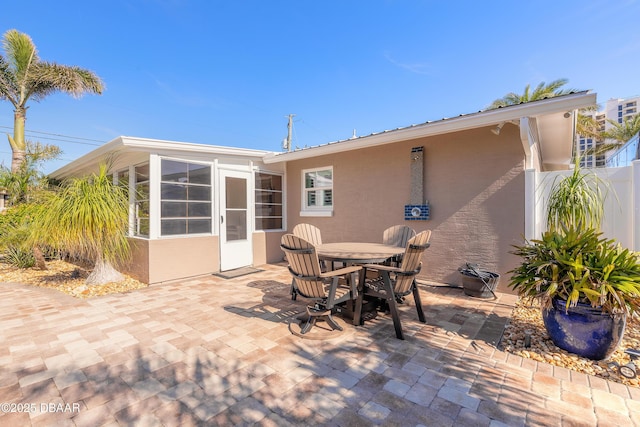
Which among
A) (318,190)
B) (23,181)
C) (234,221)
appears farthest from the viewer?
(23,181)

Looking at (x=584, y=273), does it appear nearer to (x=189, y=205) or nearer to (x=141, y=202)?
(x=189, y=205)

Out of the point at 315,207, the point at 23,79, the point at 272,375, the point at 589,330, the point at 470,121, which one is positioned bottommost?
the point at 272,375

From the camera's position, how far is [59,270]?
700 centimetres

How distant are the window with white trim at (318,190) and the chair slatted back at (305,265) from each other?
12.1 feet

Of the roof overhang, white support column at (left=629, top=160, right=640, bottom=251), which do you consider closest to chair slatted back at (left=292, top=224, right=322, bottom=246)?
the roof overhang

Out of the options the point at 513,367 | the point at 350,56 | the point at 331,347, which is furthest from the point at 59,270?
the point at 350,56

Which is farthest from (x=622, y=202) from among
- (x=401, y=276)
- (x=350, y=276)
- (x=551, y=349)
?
(x=350, y=276)

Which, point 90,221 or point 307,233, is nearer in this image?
point 90,221

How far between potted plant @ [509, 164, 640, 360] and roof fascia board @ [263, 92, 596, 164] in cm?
180

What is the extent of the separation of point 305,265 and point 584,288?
2606 millimetres

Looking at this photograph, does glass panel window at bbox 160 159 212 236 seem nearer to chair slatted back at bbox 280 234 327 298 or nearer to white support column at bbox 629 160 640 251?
chair slatted back at bbox 280 234 327 298

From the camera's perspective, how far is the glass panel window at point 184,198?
17.8 feet

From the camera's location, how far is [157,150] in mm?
5188

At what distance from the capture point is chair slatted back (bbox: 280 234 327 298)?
2.92 meters
